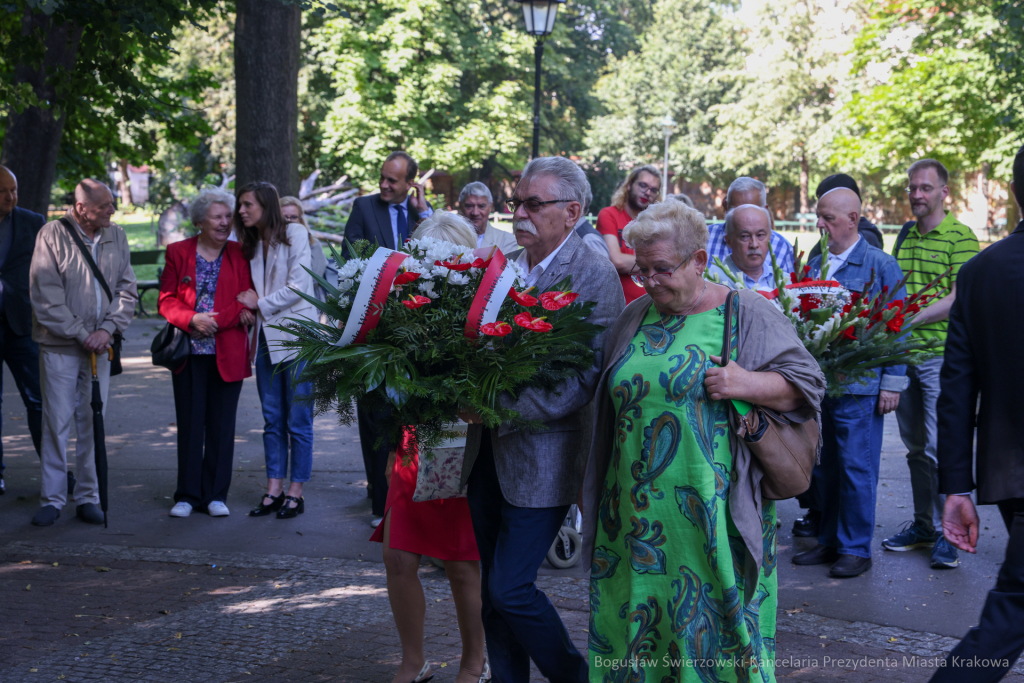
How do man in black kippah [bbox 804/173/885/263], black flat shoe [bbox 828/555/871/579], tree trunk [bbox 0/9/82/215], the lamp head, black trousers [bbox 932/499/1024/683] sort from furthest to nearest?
the lamp head < tree trunk [bbox 0/9/82/215] < man in black kippah [bbox 804/173/885/263] < black flat shoe [bbox 828/555/871/579] < black trousers [bbox 932/499/1024/683]

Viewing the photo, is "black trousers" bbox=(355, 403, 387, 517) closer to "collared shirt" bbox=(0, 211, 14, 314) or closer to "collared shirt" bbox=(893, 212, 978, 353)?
"collared shirt" bbox=(0, 211, 14, 314)

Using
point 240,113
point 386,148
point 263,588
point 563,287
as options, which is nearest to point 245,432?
point 240,113

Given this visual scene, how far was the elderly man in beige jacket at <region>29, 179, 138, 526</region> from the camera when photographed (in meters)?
6.41

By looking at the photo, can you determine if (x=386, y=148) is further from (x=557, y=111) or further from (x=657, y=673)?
(x=657, y=673)

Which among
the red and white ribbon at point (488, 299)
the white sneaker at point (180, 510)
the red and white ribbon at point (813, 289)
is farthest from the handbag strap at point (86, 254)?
the red and white ribbon at point (813, 289)

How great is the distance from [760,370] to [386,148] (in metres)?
32.6

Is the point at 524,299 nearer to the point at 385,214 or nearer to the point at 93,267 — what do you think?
the point at 385,214

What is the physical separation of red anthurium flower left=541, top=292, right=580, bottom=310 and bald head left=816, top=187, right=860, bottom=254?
114 inches

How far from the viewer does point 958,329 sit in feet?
10.3

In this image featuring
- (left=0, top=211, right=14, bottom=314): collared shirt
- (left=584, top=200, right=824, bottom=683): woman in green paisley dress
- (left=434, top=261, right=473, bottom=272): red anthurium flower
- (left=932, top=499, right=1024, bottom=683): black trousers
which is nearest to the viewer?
(left=932, top=499, right=1024, bottom=683): black trousers

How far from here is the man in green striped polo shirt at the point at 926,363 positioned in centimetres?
582

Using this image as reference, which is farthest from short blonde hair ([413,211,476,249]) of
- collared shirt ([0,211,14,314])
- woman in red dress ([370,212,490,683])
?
collared shirt ([0,211,14,314])

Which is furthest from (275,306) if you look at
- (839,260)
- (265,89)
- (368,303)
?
(265,89)

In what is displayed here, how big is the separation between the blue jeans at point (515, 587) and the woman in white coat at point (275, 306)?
3.29 metres
